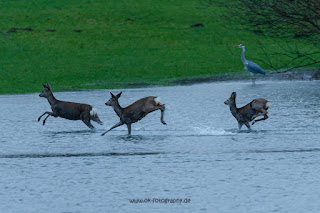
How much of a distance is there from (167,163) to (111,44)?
90.4ft

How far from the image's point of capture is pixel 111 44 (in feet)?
129

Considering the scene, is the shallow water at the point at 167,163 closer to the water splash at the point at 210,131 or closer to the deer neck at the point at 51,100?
the water splash at the point at 210,131

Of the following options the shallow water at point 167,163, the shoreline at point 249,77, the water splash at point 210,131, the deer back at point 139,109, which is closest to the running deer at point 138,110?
the deer back at point 139,109

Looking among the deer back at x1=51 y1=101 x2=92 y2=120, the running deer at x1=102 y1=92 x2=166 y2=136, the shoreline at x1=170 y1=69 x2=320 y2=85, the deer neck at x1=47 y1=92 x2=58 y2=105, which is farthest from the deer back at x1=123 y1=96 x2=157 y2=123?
the shoreline at x1=170 y1=69 x2=320 y2=85

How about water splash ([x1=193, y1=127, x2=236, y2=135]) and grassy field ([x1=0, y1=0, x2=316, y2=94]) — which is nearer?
water splash ([x1=193, y1=127, x2=236, y2=135])

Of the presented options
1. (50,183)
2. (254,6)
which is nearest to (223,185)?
(50,183)

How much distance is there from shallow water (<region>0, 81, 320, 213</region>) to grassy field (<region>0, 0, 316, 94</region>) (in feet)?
39.6

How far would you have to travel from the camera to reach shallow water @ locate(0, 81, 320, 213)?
9567 mm

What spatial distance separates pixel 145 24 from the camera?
43.3 metres

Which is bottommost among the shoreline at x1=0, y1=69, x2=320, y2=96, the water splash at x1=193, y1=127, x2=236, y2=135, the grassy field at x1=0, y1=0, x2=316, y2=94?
the water splash at x1=193, y1=127, x2=236, y2=135

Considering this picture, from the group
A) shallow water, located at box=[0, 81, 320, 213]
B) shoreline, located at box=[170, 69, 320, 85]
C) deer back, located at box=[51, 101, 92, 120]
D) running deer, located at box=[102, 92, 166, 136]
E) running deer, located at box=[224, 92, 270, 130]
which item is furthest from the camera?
shoreline, located at box=[170, 69, 320, 85]

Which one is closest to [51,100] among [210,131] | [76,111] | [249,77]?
[76,111]

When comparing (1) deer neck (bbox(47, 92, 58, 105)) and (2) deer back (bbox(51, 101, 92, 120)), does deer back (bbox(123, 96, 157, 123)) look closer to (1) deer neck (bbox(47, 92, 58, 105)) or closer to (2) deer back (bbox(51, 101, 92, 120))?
(2) deer back (bbox(51, 101, 92, 120))

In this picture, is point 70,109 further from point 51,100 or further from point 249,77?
point 249,77
